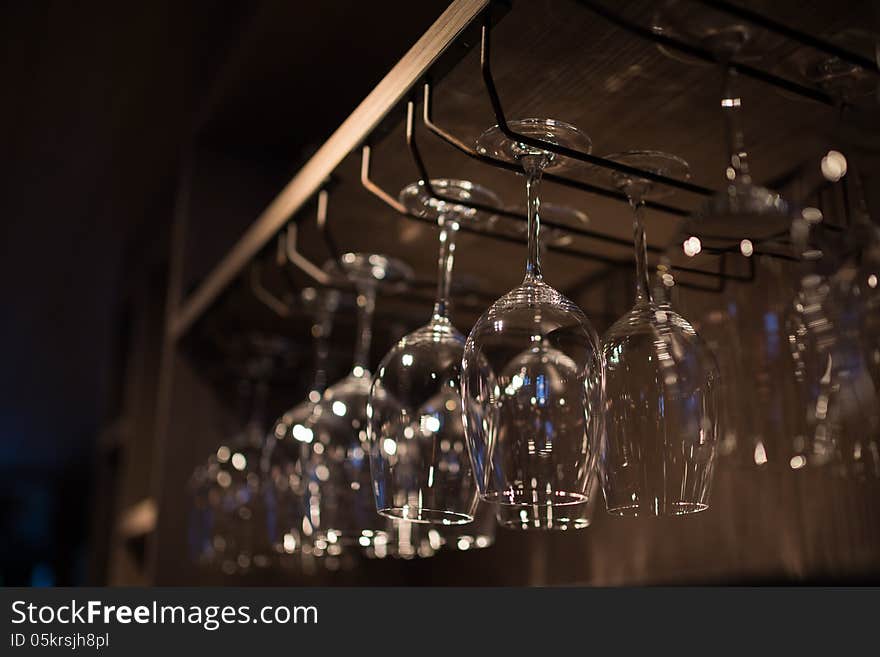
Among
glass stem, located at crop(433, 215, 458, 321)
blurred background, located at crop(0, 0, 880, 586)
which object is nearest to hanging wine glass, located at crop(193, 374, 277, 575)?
blurred background, located at crop(0, 0, 880, 586)

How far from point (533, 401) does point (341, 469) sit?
0.36 metres

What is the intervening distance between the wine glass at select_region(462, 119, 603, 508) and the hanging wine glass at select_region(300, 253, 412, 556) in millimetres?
299

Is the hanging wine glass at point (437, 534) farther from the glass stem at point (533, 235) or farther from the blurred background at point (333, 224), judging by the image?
the glass stem at point (533, 235)

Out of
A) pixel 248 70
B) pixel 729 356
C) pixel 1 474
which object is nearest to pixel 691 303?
pixel 729 356

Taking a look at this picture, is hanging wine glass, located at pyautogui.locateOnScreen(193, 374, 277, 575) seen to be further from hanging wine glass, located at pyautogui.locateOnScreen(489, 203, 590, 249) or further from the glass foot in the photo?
the glass foot

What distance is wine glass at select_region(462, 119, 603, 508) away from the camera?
62cm

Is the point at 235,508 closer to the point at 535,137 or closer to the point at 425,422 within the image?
the point at 425,422

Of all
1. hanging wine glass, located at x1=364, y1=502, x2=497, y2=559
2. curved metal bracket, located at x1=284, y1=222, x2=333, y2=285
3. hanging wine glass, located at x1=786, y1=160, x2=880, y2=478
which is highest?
curved metal bracket, located at x1=284, y1=222, x2=333, y2=285

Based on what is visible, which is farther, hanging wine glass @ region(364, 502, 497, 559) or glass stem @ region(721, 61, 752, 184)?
hanging wine glass @ region(364, 502, 497, 559)

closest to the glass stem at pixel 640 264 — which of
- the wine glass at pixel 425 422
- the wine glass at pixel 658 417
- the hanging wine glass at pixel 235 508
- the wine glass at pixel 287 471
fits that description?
→ the wine glass at pixel 658 417

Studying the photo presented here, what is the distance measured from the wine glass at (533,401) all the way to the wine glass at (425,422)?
Answer: 109 millimetres

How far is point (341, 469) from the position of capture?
94 cm

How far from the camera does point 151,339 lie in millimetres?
2475

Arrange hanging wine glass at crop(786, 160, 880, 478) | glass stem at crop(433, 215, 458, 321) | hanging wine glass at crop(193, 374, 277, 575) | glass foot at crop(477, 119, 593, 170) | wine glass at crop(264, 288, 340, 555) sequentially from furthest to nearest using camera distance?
hanging wine glass at crop(193, 374, 277, 575) < wine glass at crop(264, 288, 340, 555) < glass stem at crop(433, 215, 458, 321) < glass foot at crop(477, 119, 593, 170) < hanging wine glass at crop(786, 160, 880, 478)
